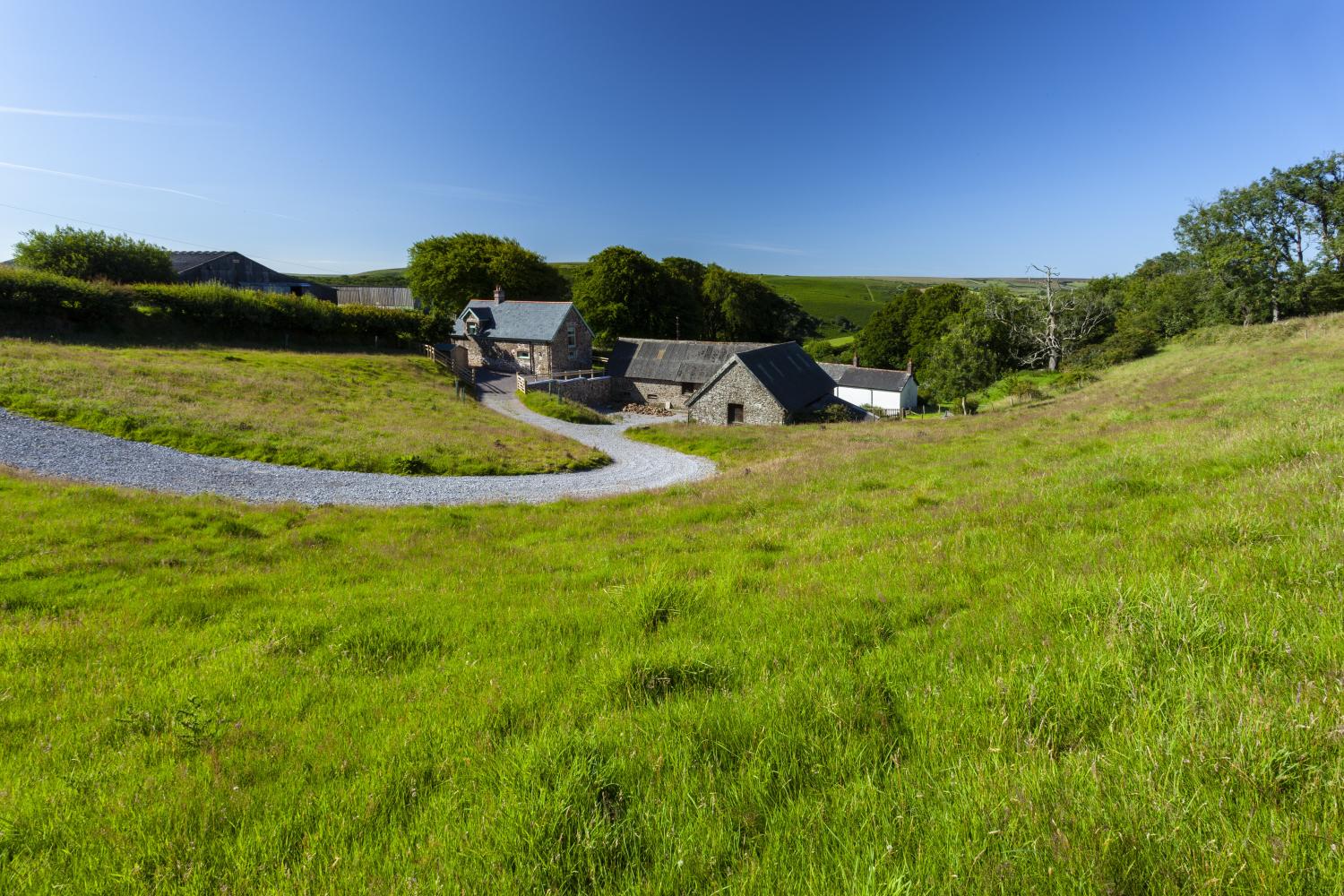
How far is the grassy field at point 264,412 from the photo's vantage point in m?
22.8

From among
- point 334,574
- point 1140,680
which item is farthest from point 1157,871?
point 334,574

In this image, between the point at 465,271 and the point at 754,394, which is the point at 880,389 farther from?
the point at 465,271

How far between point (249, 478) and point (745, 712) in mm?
22484

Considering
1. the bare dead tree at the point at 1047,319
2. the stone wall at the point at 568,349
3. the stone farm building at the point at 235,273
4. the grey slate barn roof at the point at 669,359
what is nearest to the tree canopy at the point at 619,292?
the stone wall at the point at 568,349

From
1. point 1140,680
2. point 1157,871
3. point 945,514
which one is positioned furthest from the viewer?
point 945,514

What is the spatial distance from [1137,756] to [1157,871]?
716 millimetres

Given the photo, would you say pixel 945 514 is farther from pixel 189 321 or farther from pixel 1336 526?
pixel 189 321

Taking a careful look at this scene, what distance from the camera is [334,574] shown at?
29.7 feet

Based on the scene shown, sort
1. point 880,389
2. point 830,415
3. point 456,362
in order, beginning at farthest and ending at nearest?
1. point 880,389
2. point 456,362
3. point 830,415

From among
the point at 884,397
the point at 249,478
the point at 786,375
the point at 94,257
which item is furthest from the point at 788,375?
the point at 94,257

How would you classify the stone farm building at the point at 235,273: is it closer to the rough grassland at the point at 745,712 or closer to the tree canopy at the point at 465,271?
the tree canopy at the point at 465,271

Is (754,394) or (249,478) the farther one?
(754,394)

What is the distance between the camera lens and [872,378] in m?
65.7

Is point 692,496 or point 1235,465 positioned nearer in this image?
point 1235,465
